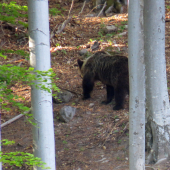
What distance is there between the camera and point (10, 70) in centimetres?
250

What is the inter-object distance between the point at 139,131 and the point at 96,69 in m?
4.09

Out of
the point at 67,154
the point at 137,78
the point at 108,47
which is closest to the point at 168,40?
the point at 108,47

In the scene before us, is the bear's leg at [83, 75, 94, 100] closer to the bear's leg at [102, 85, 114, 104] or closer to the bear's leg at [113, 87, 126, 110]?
the bear's leg at [102, 85, 114, 104]

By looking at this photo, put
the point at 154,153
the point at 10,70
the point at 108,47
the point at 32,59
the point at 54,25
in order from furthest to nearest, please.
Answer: the point at 54,25 < the point at 108,47 < the point at 154,153 < the point at 32,59 < the point at 10,70

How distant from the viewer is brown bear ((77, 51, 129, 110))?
267 inches

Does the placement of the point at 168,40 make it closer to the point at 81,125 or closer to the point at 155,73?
the point at 81,125

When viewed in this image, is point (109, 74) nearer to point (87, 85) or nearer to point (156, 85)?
point (87, 85)

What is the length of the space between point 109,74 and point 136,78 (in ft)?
11.6

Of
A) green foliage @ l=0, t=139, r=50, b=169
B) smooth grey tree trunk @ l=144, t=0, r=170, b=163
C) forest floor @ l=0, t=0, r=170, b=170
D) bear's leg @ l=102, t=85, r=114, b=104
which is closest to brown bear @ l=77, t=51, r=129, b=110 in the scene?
bear's leg @ l=102, t=85, r=114, b=104

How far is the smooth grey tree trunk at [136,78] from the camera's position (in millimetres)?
3562

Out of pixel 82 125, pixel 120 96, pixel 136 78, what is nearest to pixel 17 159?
pixel 136 78

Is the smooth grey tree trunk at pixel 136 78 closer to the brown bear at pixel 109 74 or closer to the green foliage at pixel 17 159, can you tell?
the green foliage at pixel 17 159

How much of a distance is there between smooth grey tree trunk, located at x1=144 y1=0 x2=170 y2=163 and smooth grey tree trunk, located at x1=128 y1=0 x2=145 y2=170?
0.80 meters

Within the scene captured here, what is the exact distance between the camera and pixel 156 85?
4566 millimetres
